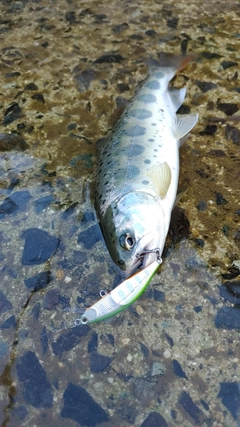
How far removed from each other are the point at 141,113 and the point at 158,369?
8.32ft

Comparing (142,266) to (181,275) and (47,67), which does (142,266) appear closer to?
(181,275)

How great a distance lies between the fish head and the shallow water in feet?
0.74

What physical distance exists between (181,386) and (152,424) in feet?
1.02

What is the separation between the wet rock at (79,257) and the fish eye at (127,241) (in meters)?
0.44

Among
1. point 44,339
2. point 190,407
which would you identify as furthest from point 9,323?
point 190,407

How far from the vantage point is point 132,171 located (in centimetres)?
371

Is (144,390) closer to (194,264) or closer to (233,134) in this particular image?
(194,264)

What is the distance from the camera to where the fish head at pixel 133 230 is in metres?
3.19

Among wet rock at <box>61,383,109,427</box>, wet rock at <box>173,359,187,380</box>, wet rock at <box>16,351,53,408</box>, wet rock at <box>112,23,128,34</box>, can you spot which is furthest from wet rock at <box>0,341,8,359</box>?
wet rock at <box>112,23,128,34</box>

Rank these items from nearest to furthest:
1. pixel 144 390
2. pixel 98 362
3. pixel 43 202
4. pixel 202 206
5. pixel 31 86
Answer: pixel 144 390
pixel 98 362
pixel 202 206
pixel 43 202
pixel 31 86

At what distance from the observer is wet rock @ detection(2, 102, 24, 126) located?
15.5 feet

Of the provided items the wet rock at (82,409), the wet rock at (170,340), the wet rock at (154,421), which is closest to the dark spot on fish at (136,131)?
the wet rock at (170,340)

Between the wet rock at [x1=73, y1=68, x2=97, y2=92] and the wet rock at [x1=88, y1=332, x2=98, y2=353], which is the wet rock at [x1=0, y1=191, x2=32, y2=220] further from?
the wet rock at [x1=73, y1=68, x2=97, y2=92]

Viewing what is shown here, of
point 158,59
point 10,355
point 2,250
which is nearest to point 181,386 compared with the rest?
point 10,355
